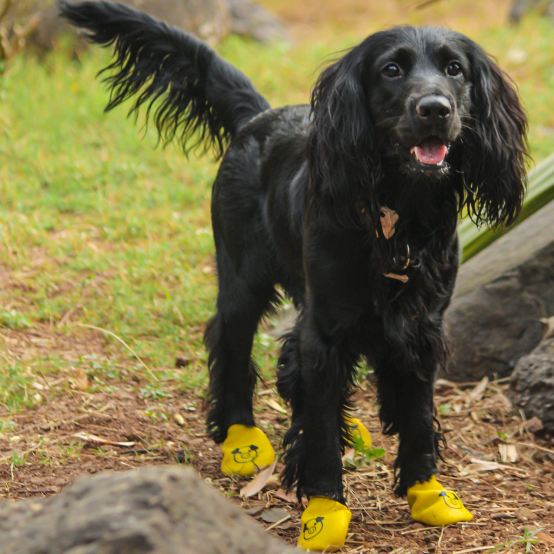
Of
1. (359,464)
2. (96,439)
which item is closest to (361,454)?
(359,464)

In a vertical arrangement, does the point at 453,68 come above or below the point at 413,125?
above

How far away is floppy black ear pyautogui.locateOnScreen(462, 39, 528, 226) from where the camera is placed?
7.88 feet

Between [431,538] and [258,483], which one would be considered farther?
[258,483]

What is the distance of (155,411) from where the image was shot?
3211 millimetres

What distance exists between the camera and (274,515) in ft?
8.48

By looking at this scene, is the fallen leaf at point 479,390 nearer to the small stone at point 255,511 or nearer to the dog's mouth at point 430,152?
the small stone at point 255,511

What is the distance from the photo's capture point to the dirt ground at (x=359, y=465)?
8.09ft

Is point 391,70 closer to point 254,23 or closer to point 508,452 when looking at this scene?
point 508,452

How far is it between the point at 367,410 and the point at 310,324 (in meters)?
1.16

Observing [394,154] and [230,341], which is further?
[230,341]

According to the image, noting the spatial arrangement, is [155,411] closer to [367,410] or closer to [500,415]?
[367,410]

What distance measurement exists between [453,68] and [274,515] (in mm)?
1690

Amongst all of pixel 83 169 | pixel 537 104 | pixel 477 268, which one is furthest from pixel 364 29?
pixel 477 268

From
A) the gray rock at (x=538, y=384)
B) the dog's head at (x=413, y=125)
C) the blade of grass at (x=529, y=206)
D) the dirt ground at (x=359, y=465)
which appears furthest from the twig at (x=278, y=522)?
the blade of grass at (x=529, y=206)
